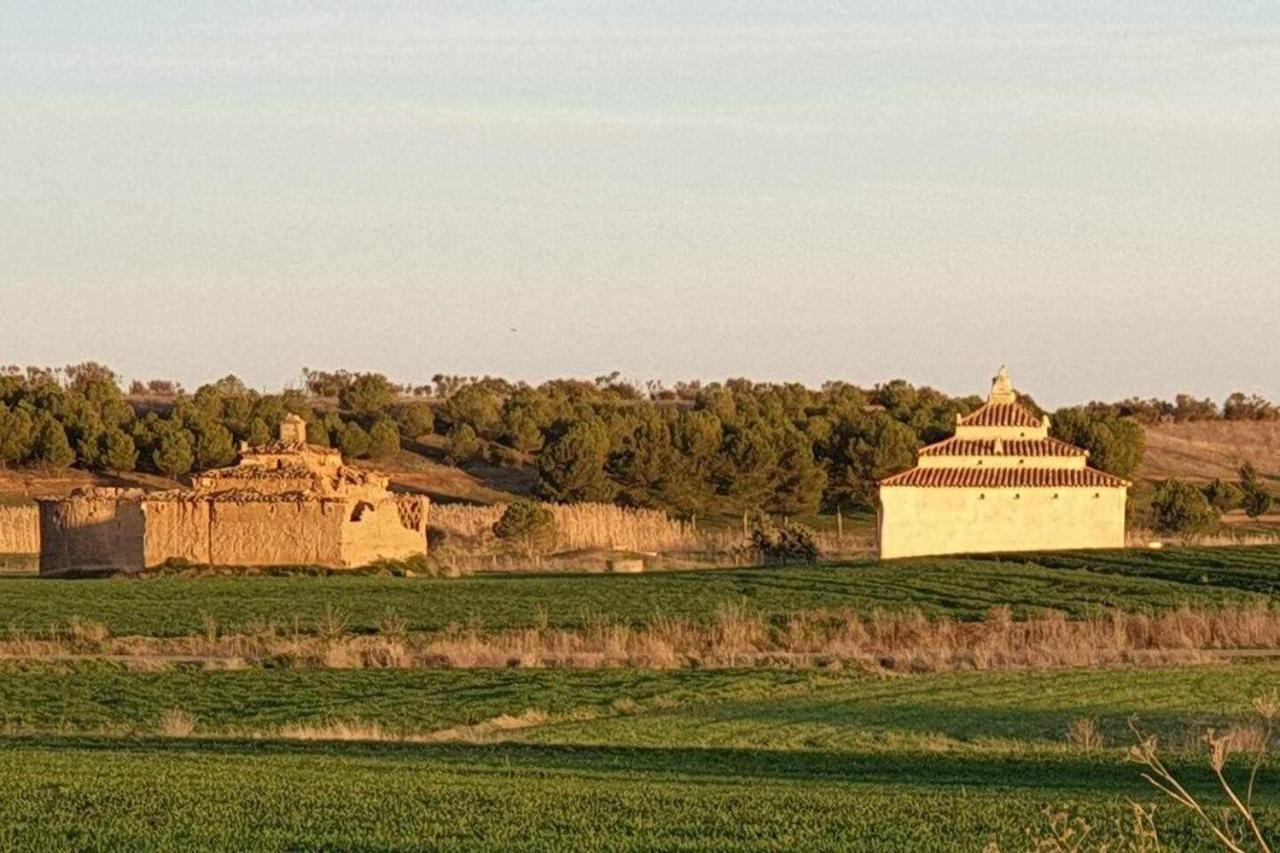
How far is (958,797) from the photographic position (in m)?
20.7

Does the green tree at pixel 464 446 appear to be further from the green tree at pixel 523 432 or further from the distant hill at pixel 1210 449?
the distant hill at pixel 1210 449

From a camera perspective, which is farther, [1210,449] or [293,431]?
[1210,449]

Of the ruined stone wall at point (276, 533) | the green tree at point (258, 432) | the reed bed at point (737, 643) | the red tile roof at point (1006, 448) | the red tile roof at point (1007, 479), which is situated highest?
the green tree at point (258, 432)

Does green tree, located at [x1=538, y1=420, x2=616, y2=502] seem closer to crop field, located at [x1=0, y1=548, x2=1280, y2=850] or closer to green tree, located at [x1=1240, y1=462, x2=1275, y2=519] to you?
green tree, located at [x1=1240, y1=462, x2=1275, y2=519]

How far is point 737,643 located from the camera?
144 feet

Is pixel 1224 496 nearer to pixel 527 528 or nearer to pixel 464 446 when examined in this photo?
pixel 527 528

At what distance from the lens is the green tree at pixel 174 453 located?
97125 mm

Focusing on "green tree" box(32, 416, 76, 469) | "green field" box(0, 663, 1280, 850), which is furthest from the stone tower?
"green tree" box(32, 416, 76, 469)

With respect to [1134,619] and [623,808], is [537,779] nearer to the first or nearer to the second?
[623,808]

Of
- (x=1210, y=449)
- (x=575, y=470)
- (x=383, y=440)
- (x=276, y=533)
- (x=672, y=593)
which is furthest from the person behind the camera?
(x=1210, y=449)

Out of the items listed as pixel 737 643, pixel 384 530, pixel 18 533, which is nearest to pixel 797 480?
pixel 18 533

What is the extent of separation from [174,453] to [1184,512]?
39258 mm

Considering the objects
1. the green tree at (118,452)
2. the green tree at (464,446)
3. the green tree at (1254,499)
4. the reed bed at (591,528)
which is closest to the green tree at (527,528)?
the reed bed at (591,528)

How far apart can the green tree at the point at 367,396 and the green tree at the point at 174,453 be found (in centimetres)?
1975
